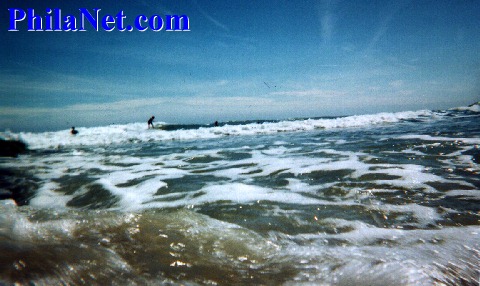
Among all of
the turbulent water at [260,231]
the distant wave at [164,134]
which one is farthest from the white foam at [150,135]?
the turbulent water at [260,231]

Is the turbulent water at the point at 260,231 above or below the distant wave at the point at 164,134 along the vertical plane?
below

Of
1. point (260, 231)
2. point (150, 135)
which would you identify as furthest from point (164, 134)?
point (260, 231)

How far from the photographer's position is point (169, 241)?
5.59 ft

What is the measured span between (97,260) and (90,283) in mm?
228

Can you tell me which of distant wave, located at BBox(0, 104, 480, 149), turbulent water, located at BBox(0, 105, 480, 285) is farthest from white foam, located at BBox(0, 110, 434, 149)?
turbulent water, located at BBox(0, 105, 480, 285)

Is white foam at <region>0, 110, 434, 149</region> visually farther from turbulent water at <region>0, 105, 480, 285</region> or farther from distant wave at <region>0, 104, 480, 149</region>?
turbulent water at <region>0, 105, 480, 285</region>

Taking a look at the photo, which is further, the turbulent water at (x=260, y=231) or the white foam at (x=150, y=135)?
the white foam at (x=150, y=135)

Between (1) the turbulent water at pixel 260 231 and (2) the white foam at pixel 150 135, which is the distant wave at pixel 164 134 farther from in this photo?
(1) the turbulent water at pixel 260 231

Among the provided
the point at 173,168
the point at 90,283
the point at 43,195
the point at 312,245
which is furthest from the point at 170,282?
the point at 173,168

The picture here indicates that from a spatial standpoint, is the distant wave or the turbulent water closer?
the turbulent water

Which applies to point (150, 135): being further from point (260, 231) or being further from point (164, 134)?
point (260, 231)

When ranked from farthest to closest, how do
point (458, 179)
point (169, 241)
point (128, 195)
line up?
point (128, 195)
point (458, 179)
point (169, 241)

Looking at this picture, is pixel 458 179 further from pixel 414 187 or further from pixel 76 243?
pixel 76 243

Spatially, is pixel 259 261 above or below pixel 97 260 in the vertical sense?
below
